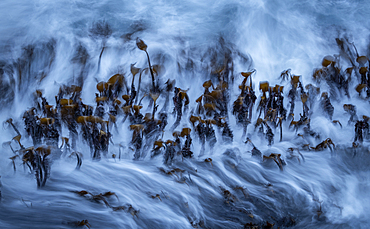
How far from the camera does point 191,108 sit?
2176 millimetres

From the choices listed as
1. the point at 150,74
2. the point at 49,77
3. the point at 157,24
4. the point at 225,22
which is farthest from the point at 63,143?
the point at 225,22

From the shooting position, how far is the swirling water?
69.9 inches

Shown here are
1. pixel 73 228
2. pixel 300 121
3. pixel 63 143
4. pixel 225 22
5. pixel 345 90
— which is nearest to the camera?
pixel 73 228

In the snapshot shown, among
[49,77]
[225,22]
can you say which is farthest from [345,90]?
[49,77]

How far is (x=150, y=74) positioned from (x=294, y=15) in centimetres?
148

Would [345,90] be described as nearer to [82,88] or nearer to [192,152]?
[192,152]

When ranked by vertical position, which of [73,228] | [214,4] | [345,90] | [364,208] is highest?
[214,4]

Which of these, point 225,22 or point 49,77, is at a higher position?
point 225,22

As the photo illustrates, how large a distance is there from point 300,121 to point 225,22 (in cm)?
108

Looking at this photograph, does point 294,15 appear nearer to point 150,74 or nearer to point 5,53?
point 150,74

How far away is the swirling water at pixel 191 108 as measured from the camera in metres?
1.78

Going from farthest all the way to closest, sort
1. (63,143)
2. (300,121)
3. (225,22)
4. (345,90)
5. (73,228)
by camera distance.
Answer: (225,22) → (345,90) → (300,121) → (63,143) → (73,228)

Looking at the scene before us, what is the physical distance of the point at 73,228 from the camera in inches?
63.8

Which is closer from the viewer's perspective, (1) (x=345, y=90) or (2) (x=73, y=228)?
(2) (x=73, y=228)
